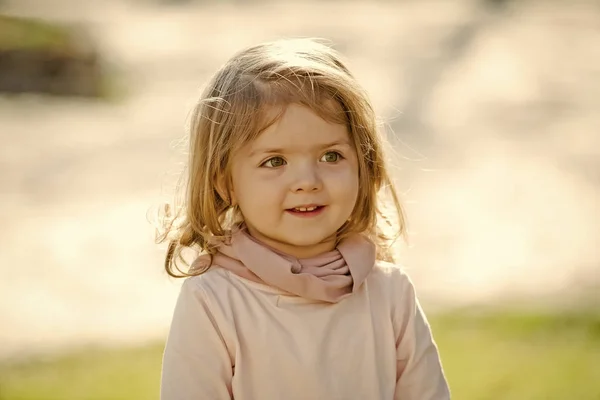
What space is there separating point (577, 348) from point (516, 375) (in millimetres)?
481

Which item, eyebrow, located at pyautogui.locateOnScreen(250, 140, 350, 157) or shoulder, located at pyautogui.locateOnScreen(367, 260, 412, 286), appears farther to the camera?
shoulder, located at pyautogui.locateOnScreen(367, 260, 412, 286)

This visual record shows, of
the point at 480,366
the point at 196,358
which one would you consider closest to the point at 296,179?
the point at 196,358

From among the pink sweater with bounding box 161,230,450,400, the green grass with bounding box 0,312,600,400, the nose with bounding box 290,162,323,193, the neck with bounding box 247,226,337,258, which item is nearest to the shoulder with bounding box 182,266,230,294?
the pink sweater with bounding box 161,230,450,400

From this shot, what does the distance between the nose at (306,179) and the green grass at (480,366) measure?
212 centimetres

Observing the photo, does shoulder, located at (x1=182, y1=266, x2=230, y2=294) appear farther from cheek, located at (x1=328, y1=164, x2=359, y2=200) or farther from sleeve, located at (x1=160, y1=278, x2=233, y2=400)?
cheek, located at (x1=328, y1=164, x2=359, y2=200)

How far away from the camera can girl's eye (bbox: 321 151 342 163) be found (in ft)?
6.66

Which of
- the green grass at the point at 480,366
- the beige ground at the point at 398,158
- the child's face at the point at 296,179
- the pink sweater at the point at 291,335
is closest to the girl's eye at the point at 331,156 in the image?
the child's face at the point at 296,179

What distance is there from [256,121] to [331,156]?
0.18m

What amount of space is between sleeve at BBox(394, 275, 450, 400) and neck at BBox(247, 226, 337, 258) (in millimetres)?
201

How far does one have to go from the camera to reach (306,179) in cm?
196

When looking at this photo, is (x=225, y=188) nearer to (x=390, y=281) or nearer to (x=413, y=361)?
(x=390, y=281)

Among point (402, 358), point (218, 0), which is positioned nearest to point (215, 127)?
point (402, 358)

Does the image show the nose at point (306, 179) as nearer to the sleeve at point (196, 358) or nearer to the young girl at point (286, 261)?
the young girl at point (286, 261)

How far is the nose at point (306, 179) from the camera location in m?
1.96
